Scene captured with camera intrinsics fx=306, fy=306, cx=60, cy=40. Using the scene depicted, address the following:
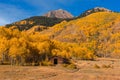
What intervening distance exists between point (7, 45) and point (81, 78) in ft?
136

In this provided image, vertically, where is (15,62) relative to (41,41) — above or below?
below

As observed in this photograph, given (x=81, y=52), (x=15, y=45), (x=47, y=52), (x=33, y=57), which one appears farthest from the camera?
(x=81, y=52)

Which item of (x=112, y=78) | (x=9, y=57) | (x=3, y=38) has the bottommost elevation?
(x=112, y=78)

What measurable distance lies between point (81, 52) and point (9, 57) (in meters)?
68.4

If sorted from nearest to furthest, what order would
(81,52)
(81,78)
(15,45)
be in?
(81,78) < (15,45) < (81,52)

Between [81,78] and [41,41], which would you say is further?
[41,41]

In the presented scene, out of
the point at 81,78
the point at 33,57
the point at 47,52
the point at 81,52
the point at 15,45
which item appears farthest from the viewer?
the point at 81,52

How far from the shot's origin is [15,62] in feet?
290

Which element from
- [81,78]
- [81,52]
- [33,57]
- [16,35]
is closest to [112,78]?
[81,78]

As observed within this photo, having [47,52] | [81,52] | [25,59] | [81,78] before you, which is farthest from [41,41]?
[81,78]

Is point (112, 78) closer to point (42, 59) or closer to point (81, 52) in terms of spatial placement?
point (42, 59)

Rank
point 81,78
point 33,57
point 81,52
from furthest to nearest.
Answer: point 81,52 < point 33,57 < point 81,78

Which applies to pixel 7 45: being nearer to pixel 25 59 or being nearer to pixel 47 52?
→ pixel 25 59

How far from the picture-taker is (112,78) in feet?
172
